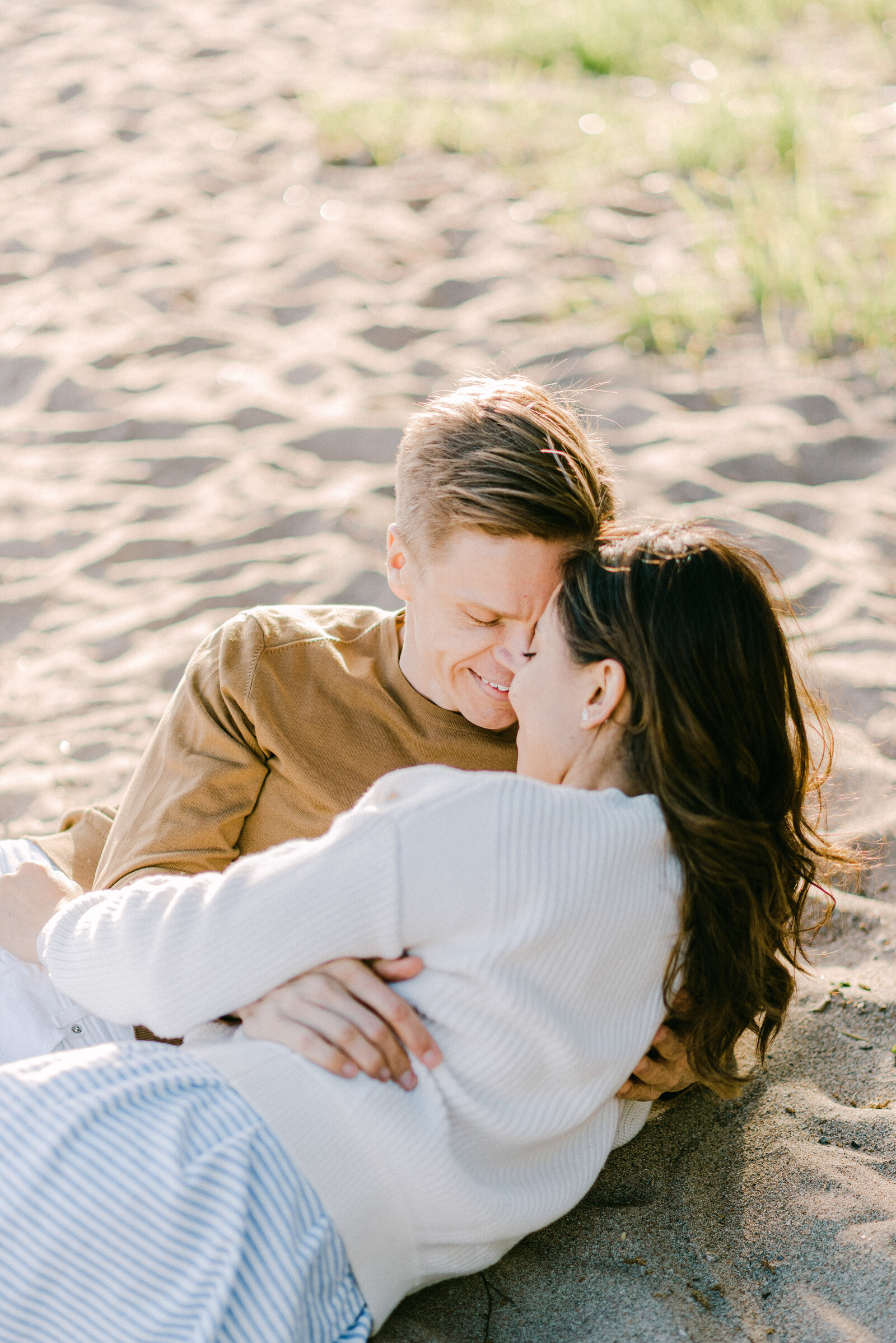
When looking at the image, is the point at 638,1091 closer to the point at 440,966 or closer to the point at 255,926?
the point at 440,966

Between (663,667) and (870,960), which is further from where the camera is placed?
(870,960)

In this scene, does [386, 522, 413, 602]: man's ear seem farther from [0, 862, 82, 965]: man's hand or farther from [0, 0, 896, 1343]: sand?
[0, 0, 896, 1343]: sand

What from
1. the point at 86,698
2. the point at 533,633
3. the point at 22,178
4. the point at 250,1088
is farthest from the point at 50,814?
the point at 22,178

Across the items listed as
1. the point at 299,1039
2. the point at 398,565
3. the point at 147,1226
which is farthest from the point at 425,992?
the point at 398,565

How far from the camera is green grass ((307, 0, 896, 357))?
15.9ft

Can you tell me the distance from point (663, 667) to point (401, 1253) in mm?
803

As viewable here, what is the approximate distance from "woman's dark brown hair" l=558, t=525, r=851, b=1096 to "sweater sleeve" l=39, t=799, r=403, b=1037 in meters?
0.39

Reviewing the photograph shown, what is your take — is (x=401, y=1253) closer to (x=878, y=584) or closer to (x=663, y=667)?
(x=663, y=667)

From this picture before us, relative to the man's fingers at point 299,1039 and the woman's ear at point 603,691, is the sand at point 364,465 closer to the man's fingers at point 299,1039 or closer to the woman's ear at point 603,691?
the man's fingers at point 299,1039

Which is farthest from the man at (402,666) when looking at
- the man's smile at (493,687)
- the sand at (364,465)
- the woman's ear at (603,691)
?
the woman's ear at (603,691)

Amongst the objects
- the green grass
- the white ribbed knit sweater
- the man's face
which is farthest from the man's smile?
the green grass

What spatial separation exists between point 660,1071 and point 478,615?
801 mm

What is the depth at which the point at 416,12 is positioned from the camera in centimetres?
832

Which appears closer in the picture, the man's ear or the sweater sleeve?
the sweater sleeve
